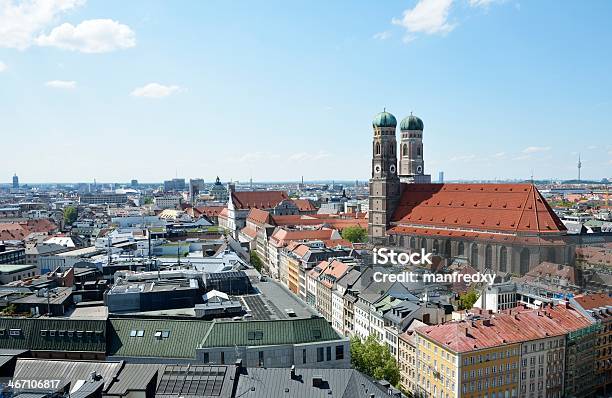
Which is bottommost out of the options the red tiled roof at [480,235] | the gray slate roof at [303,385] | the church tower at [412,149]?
the gray slate roof at [303,385]

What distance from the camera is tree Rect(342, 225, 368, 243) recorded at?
146m

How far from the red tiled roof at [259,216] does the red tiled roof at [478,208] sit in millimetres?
39926

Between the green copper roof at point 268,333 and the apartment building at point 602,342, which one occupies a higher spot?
the green copper roof at point 268,333

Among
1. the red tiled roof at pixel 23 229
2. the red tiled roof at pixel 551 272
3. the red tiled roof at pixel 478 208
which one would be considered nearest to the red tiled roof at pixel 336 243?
the red tiled roof at pixel 478 208

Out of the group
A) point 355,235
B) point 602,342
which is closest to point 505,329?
point 602,342

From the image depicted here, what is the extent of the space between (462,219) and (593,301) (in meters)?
48.2

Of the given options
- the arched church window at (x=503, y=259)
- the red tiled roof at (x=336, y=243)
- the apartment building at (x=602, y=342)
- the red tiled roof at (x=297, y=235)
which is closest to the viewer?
the apartment building at (x=602, y=342)

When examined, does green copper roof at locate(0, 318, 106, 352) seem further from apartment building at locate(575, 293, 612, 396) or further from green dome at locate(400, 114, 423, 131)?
green dome at locate(400, 114, 423, 131)

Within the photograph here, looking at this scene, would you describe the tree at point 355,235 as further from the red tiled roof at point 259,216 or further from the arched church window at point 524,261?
the arched church window at point 524,261

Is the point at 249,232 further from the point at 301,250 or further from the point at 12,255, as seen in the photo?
the point at 12,255

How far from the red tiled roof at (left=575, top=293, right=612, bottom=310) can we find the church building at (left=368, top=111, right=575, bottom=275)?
30.8 meters

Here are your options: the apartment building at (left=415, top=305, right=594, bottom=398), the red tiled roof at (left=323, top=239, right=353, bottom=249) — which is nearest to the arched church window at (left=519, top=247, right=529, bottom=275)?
the red tiled roof at (left=323, top=239, right=353, bottom=249)

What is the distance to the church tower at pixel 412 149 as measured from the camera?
156 metres

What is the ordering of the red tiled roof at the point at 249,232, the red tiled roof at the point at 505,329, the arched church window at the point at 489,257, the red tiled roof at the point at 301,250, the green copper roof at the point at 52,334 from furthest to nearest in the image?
the red tiled roof at the point at 249,232 → the arched church window at the point at 489,257 → the red tiled roof at the point at 301,250 → the red tiled roof at the point at 505,329 → the green copper roof at the point at 52,334
